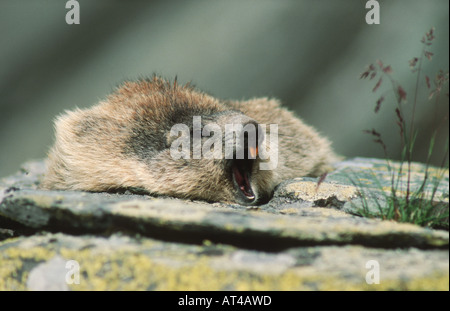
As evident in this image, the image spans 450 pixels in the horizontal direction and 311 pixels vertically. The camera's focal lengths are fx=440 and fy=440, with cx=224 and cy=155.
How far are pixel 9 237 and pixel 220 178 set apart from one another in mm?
1862

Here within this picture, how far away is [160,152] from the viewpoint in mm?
4301

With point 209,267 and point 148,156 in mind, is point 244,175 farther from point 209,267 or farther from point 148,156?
point 209,267

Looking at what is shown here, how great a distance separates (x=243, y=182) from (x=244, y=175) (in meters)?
0.07

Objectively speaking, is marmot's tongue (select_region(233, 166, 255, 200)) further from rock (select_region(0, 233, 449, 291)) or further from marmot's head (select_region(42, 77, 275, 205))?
rock (select_region(0, 233, 449, 291))

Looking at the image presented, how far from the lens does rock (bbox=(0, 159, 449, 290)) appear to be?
100 inches

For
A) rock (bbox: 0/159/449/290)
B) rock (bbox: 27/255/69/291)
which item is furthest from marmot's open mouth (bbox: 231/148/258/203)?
rock (bbox: 27/255/69/291)

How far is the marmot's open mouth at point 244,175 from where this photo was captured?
429 centimetres

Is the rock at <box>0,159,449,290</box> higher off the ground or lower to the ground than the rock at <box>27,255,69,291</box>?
higher

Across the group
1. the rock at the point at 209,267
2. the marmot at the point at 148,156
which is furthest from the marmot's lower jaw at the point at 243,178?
the rock at the point at 209,267

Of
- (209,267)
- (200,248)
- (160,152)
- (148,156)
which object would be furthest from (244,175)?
(209,267)

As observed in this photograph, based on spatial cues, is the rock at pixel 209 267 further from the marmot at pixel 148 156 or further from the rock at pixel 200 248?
the marmot at pixel 148 156
